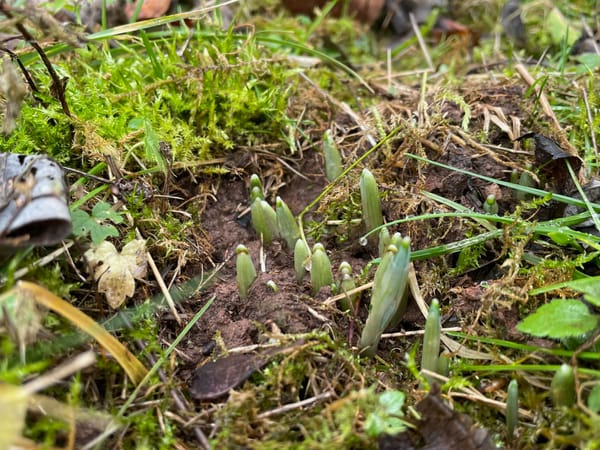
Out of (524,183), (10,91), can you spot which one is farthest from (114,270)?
(524,183)

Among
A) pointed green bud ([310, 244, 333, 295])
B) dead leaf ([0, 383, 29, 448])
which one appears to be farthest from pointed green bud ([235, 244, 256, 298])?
dead leaf ([0, 383, 29, 448])

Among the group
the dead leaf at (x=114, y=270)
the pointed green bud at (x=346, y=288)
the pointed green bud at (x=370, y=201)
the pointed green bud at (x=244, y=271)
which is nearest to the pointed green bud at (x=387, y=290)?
the pointed green bud at (x=346, y=288)

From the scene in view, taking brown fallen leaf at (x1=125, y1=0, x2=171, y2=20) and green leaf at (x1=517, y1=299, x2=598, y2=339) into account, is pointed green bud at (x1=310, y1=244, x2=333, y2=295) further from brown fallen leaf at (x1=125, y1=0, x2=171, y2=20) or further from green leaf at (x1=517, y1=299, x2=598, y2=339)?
brown fallen leaf at (x1=125, y1=0, x2=171, y2=20)

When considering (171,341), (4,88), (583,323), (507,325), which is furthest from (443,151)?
(4,88)

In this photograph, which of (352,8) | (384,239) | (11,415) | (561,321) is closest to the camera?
(11,415)

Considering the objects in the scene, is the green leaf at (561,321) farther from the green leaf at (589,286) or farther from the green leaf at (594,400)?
the green leaf at (594,400)

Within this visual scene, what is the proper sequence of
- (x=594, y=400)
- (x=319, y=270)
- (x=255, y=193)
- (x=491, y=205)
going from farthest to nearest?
1. (x=255, y=193)
2. (x=491, y=205)
3. (x=319, y=270)
4. (x=594, y=400)

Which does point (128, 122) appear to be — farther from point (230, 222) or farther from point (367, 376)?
point (367, 376)

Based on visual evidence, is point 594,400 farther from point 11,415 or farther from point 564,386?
point 11,415
